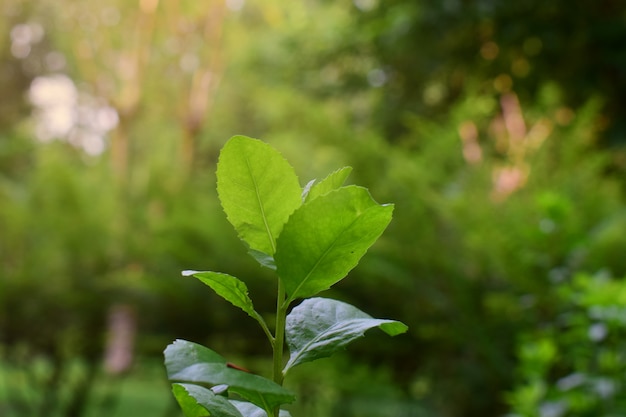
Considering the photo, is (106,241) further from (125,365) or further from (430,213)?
(430,213)

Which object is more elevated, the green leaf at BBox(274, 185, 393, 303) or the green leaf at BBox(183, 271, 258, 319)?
the green leaf at BBox(274, 185, 393, 303)

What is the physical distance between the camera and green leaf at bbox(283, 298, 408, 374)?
0.25 m

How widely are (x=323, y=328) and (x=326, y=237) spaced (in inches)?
1.8

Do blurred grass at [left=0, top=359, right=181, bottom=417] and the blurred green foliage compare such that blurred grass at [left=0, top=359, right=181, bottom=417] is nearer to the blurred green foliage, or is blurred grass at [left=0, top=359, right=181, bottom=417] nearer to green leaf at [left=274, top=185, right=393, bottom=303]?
the blurred green foliage

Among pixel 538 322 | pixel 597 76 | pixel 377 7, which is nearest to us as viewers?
pixel 538 322

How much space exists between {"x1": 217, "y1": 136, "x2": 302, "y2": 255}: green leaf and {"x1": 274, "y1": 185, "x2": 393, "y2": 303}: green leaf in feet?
0.04

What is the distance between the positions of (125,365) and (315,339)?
9.98 feet

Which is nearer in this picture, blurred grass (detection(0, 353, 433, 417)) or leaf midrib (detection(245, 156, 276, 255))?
leaf midrib (detection(245, 156, 276, 255))

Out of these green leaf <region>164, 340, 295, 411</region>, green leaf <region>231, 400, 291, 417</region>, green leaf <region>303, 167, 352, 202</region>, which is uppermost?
green leaf <region>303, 167, 352, 202</region>

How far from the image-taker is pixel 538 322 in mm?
1576

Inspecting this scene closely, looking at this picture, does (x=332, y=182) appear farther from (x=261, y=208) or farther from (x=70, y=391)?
(x=70, y=391)

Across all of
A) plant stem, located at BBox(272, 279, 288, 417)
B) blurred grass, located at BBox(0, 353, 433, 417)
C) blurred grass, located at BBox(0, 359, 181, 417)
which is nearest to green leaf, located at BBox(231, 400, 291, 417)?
plant stem, located at BBox(272, 279, 288, 417)

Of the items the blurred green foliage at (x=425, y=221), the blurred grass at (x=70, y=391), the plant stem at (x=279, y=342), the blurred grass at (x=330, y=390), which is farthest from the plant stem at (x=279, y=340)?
the blurred grass at (x=70, y=391)

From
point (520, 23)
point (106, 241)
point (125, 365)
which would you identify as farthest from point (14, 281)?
point (520, 23)
